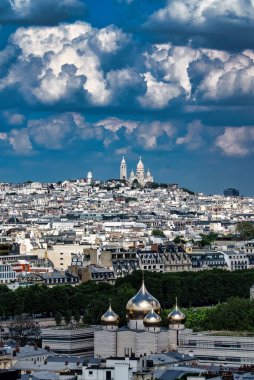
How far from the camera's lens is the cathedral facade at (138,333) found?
66000mm

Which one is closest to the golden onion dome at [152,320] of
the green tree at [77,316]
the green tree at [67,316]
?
the green tree at [77,316]

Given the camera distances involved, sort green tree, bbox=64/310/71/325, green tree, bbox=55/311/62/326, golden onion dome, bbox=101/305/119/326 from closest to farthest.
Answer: golden onion dome, bbox=101/305/119/326 → green tree, bbox=64/310/71/325 → green tree, bbox=55/311/62/326

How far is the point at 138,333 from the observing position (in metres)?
66.4

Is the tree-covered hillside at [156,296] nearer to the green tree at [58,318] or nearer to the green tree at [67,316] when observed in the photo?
the green tree at [67,316]

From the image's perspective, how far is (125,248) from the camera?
117562 mm

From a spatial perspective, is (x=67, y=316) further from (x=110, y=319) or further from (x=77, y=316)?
(x=110, y=319)

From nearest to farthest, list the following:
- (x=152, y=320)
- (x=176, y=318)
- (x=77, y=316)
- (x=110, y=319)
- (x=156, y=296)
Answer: (x=152, y=320) → (x=110, y=319) → (x=176, y=318) → (x=77, y=316) → (x=156, y=296)

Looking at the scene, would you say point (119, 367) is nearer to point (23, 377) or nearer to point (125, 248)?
point (23, 377)

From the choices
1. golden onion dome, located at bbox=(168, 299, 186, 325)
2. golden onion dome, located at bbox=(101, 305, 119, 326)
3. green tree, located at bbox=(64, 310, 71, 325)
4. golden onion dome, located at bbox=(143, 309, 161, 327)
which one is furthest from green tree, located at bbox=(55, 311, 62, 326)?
golden onion dome, located at bbox=(143, 309, 161, 327)

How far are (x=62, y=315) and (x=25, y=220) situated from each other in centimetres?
11118

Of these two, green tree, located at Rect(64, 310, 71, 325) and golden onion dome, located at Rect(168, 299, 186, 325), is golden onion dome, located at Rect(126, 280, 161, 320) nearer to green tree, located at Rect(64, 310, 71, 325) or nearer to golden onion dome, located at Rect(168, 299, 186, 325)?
golden onion dome, located at Rect(168, 299, 186, 325)

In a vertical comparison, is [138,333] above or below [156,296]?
below

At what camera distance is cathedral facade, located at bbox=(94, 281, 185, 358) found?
66000mm

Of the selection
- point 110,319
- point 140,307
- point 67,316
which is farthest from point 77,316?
point 110,319
